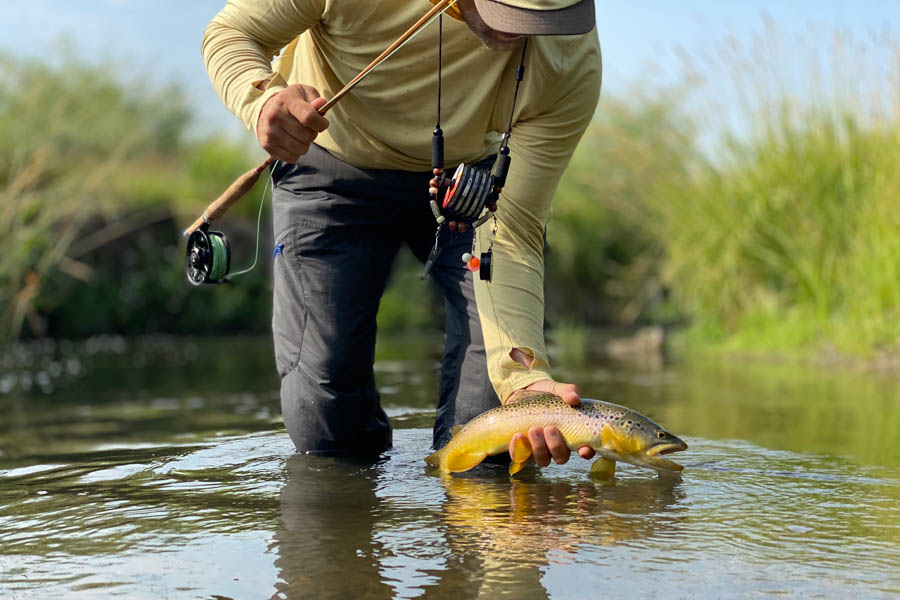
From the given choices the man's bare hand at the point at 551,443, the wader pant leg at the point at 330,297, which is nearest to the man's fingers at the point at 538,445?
the man's bare hand at the point at 551,443

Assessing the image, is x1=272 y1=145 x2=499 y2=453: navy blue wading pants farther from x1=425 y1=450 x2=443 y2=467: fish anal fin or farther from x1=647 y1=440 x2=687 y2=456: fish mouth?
x1=647 y1=440 x2=687 y2=456: fish mouth

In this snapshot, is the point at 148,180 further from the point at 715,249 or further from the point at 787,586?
the point at 787,586

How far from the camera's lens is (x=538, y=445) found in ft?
9.14

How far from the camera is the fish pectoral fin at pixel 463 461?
2969mm

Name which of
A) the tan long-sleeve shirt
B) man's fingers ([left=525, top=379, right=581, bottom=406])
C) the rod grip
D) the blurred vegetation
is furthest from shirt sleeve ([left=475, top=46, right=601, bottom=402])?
the blurred vegetation

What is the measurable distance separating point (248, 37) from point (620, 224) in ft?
34.7

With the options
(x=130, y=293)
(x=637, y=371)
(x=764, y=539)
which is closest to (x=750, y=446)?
(x=764, y=539)

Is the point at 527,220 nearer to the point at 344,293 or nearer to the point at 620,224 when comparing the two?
the point at 344,293

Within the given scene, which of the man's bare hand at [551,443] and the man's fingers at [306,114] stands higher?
the man's fingers at [306,114]

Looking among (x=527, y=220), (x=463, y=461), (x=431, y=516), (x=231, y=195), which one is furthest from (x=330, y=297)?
(x=431, y=516)

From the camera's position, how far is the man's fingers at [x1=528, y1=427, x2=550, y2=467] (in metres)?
2.78

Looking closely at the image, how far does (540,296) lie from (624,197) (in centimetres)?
781

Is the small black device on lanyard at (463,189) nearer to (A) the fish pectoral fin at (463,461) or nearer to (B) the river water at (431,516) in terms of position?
(A) the fish pectoral fin at (463,461)

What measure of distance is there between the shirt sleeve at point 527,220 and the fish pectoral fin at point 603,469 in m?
0.34
